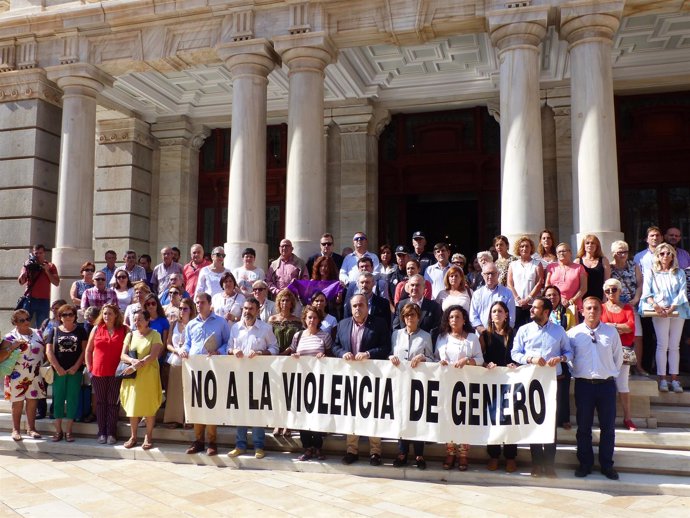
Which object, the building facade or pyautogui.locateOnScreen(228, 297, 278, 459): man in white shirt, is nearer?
pyautogui.locateOnScreen(228, 297, 278, 459): man in white shirt

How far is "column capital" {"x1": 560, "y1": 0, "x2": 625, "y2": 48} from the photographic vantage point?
10.2 m

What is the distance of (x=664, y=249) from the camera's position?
26.9 ft

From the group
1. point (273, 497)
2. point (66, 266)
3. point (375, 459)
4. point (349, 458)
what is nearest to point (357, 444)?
point (349, 458)

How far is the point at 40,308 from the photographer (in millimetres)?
11820

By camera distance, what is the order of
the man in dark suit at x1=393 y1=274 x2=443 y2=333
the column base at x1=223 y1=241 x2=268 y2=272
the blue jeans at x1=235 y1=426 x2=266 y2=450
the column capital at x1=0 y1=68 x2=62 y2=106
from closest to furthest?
the man in dark suit at x1=393 y1=274 x2=443 y2=333 → the blue jeans at x1=235 y1=426 x2=266 y2=450 → the column base at x1=223 y1=241 x2=268 y2=272 → the column capital at x1=0 y1=68 x2=62 y2=106

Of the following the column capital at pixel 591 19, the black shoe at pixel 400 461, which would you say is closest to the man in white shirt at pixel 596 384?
the black shoe at pixel 400 461

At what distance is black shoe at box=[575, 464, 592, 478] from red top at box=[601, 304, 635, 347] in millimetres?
1862

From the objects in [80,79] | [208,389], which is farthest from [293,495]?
[80,79]

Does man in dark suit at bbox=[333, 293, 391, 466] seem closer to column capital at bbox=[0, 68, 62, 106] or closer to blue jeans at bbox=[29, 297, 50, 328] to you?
blue jeans at bbox=[29, 297, 50, 328]

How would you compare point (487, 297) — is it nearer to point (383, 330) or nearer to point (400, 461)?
point (383, 330)

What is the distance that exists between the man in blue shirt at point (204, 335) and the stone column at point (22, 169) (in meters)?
6.77

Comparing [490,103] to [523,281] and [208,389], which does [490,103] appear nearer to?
[523,281]

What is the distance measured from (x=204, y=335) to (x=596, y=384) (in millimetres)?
4793

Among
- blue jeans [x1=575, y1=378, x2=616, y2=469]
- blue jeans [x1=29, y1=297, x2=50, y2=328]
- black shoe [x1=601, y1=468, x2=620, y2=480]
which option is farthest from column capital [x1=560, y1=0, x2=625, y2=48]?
blue jeans [x1=29, y1=297, x2=50, y2=328]
